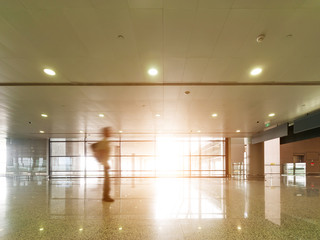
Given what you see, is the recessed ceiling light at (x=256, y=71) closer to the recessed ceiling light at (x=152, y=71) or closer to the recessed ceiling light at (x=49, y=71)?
the recessed ceiling light at (x=152, y=71)

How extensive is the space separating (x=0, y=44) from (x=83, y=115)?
6.73 m

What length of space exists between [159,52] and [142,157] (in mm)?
17119

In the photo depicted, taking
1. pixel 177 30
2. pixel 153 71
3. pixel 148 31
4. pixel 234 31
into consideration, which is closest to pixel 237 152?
pixel 153 71

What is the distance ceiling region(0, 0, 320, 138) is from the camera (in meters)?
→ 3.26

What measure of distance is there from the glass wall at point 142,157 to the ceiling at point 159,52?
12275mm

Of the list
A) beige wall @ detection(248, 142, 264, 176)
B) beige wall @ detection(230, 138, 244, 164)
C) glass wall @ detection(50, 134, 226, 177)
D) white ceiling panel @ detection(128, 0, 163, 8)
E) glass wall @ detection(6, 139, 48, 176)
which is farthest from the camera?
beige wall @ detection(230, 138, 244, 164)

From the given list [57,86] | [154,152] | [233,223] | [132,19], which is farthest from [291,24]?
[154,152]

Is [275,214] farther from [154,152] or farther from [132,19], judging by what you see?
[154,152]

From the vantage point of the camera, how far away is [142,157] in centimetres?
2061

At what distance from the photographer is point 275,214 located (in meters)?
4.41

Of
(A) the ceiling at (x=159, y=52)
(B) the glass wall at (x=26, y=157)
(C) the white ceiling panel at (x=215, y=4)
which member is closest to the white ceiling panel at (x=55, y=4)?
(A) the ceiling at (x=159, y=52)

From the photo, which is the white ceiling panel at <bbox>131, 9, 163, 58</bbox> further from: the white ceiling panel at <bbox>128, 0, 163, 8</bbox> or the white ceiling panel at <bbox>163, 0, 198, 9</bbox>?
the white ceiling panel at <bbox>163, 0, 198, 9</bbox>

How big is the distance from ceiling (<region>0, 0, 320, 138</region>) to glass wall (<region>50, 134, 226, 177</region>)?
12.3 meters

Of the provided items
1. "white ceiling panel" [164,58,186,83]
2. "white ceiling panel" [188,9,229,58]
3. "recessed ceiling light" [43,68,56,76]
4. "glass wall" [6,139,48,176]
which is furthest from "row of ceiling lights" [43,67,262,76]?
"glass wall" [6,139,48,176]
